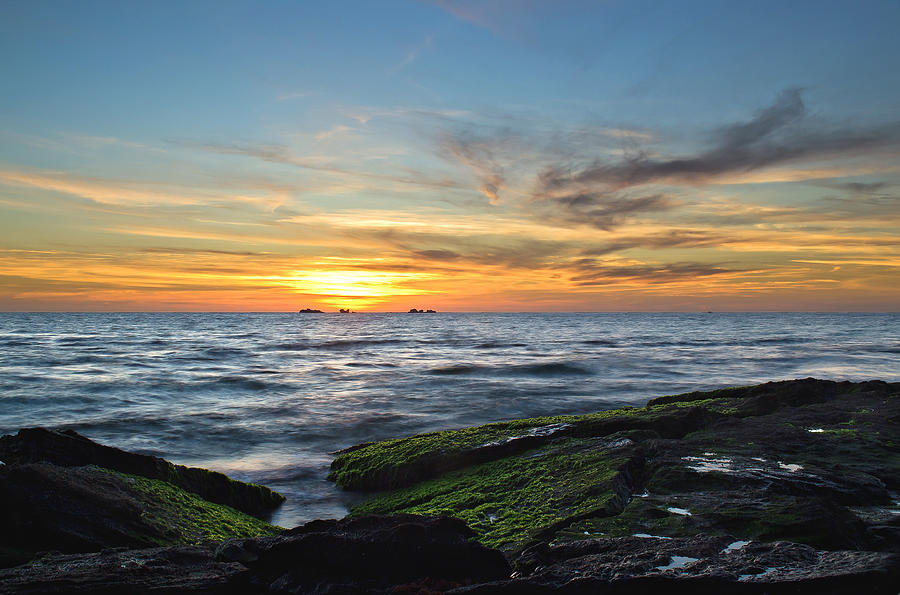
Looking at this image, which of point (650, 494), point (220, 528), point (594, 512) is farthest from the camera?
point (220, 528)

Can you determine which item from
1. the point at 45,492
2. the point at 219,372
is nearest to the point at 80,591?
the point at 45,492

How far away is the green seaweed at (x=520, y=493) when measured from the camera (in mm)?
6270

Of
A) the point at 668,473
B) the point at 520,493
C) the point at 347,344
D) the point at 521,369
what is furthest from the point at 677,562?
the point at 347,344

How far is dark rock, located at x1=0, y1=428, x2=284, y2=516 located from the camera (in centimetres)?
748

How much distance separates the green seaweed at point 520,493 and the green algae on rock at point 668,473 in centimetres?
3

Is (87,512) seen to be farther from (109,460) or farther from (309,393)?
(309,393)

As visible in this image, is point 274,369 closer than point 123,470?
No

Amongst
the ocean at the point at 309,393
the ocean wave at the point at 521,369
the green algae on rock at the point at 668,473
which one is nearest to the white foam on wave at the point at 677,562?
the green algae on rock at the point at 668,473

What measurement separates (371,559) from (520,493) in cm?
357

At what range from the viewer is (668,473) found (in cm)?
693

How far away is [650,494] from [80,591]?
577 cm

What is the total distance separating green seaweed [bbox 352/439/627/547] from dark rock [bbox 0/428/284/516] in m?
2.09

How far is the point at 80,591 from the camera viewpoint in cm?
382

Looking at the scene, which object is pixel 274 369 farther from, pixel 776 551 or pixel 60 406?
pixel 776 551
